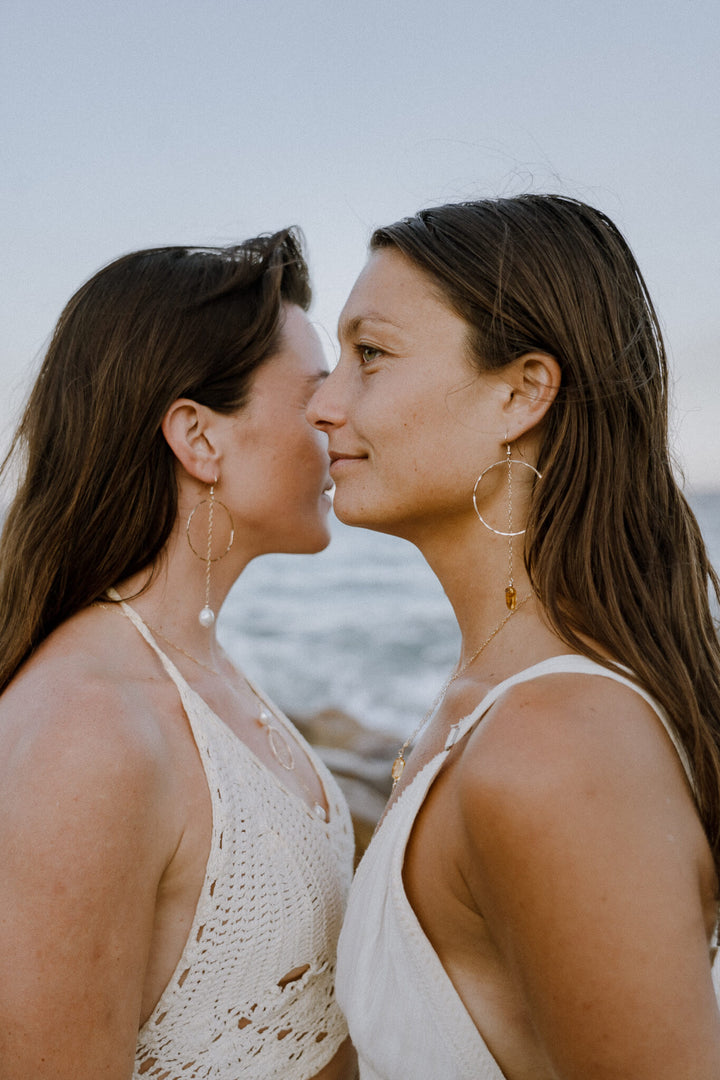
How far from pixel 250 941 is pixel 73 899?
57cm

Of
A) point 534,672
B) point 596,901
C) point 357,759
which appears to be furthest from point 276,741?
point 357,759

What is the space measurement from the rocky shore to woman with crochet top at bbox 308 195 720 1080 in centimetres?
429

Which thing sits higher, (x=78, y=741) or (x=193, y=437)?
(x=193, y=437)

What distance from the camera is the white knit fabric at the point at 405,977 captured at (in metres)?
1.75

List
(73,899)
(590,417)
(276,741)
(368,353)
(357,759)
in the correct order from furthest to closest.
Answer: (357,759) < (276,741) < (368,353) < (590,417) < (73,899)

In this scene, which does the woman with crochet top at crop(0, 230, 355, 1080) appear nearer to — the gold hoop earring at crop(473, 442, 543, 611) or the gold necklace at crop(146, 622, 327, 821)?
the gold necklace at crop(146, 622, 327, 821)

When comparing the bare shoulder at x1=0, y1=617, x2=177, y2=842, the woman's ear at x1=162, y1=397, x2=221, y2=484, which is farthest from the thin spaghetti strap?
the woman's ear at x1=162, y1=397, x2=221, y2=484

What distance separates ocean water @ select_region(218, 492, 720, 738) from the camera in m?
18.4

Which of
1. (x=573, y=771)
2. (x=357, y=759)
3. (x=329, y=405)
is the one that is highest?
(x=329, y=405)

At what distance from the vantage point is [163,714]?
2.11 m

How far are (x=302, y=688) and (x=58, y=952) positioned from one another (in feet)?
59.4

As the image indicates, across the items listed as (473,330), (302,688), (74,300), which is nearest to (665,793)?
(473,330)

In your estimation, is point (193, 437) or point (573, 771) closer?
point (573, 771)

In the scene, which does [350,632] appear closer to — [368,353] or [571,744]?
[368,353]
